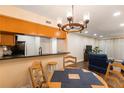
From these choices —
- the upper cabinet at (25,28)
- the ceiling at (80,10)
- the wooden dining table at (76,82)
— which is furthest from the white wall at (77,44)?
the wooden dining table at (76,82)

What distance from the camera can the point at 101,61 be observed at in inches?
190

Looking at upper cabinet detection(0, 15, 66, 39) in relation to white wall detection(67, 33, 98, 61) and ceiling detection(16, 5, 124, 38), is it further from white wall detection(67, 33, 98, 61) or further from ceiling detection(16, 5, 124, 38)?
white wall detection(67, 33, 98, 61)

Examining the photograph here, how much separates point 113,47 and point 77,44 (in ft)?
12.7

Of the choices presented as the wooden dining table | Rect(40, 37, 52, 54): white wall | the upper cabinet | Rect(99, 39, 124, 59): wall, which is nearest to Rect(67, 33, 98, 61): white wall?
Rect(99, 39, 124, 59): wall

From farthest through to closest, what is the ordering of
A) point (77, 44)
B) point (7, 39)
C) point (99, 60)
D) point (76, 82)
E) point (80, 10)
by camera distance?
point (77, 44) < point (99, 60) < point (7, 39) < point (80, 10) < point (76, 82)

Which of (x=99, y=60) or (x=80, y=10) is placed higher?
(x=80, y=10)

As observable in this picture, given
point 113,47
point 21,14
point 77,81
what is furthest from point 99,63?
point 113,47

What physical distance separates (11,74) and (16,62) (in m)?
0.30

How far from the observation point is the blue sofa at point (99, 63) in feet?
15.4

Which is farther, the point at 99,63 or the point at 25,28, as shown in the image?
the point at 99,63

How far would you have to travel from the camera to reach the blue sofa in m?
4.70

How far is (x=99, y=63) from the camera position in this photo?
4.94 m

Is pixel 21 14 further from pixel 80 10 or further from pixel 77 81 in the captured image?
pixel 77 81
